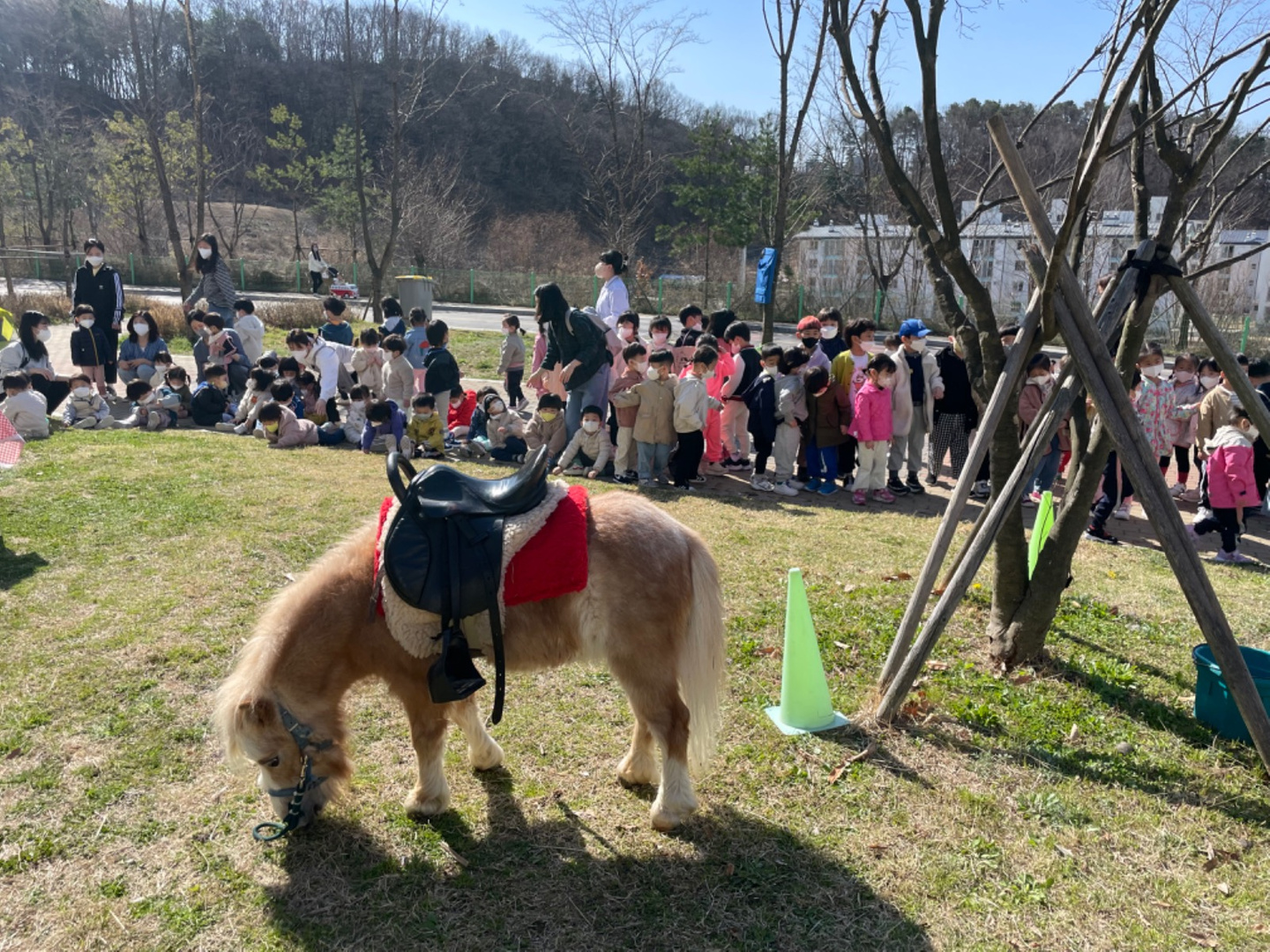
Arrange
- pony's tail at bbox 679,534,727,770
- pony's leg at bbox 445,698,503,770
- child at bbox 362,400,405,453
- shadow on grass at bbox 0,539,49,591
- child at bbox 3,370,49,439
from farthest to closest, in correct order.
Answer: child at bbox 362,400,405,453 → child at bbox 3,370,49,439 → shadow on grass at bbox 0,539,49,591 → pony's leg at bbox 445,698,503,770 → pony's tail at bbox 679,534,727,770

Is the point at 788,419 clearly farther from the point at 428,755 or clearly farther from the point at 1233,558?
the point at 428,755

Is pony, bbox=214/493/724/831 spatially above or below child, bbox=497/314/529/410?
below

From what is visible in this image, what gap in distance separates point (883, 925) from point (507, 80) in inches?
2778

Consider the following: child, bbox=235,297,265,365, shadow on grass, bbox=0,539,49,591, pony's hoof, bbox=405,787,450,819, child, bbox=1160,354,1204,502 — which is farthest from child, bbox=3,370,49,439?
child, bbox=1160,354,1204,502

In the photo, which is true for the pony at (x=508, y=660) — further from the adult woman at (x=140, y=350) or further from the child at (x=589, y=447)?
the adult woman at (x=140, y=350)

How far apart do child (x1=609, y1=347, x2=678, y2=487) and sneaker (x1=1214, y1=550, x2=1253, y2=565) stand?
5.12 meters

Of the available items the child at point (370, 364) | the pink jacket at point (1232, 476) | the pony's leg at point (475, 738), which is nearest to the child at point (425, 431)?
the child at point (370, 364)

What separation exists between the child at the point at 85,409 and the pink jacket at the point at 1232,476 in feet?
40.6

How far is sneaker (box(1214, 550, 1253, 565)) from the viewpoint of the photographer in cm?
689

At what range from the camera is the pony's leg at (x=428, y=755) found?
11.1 ft

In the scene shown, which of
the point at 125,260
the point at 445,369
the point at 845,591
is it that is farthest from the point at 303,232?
the point at 845,591

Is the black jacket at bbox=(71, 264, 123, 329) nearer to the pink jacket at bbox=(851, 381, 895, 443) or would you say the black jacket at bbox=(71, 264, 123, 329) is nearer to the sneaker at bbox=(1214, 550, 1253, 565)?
the pink jacket at bbox=(851, 381, 895, 443)

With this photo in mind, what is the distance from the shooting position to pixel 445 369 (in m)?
10.6

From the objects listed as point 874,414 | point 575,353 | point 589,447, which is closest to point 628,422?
point 589,447
